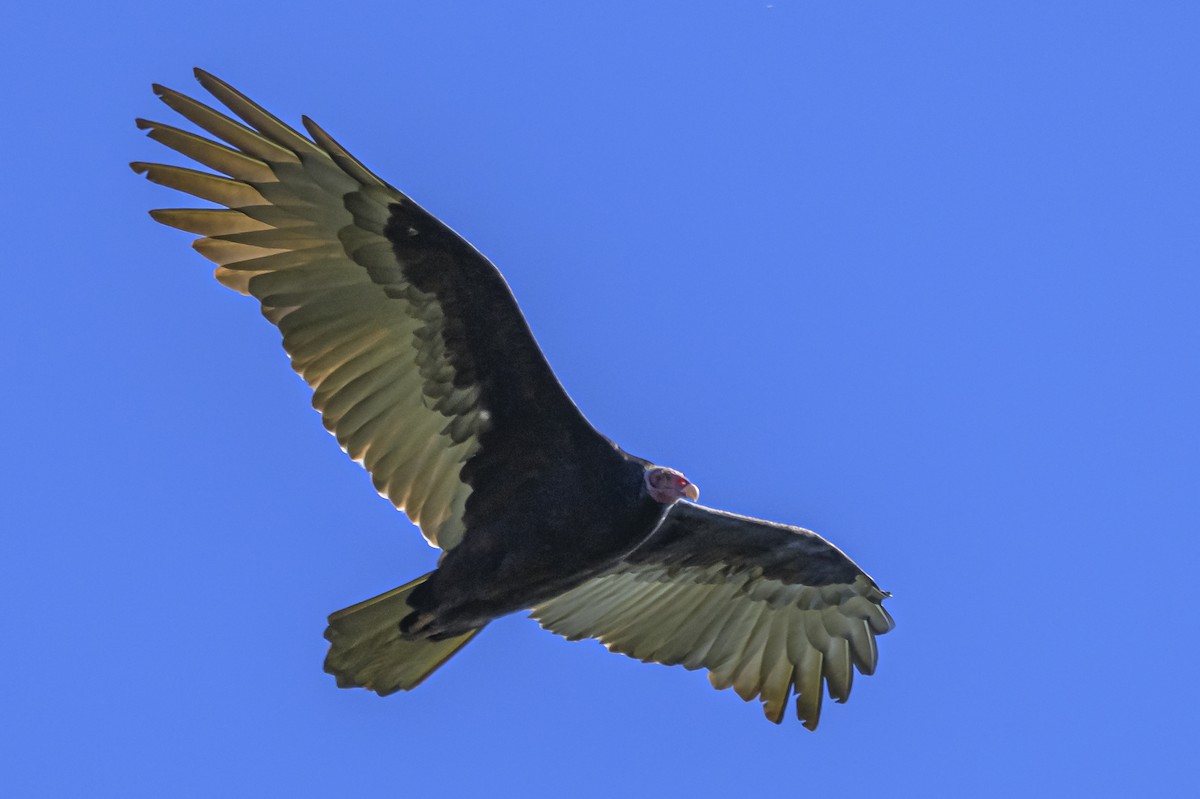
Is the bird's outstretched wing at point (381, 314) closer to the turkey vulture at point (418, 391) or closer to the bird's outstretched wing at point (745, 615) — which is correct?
the turkey vulture at point (418, 391)

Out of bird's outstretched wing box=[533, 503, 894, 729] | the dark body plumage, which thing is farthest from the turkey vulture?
bird's outstretched wing box=[533, 503, 894, 729]

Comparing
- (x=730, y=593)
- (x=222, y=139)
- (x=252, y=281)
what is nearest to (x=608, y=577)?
(x=730, y=593)

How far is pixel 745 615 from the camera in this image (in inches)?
364

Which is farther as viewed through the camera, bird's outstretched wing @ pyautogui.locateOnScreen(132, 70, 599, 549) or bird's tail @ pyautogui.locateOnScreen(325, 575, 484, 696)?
bird's tail @ pyautogui.locateOnScreen(325, 575, 484, 696)

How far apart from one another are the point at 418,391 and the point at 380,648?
1.21 meters

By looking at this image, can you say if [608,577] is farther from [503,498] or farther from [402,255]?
[402,255]

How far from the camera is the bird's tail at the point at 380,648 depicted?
8180 millimetres

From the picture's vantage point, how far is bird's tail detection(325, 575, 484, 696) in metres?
8.18

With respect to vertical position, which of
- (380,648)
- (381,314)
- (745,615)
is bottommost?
(380,648)

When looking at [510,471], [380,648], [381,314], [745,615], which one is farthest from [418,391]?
[745,615]

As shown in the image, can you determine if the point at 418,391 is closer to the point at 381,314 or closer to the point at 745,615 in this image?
the point at 381,314

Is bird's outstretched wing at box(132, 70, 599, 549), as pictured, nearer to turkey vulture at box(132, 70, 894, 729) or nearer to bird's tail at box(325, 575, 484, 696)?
turkey vulture at box(132, 70, 894, 729)

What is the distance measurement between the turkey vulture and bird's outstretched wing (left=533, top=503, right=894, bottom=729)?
774 mm

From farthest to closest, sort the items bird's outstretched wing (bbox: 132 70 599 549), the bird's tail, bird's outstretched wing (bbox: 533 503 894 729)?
bird's outstretched wing (bbox: 533 503 894 729) → the bird's tail → bird's outstretched wing (bbox: 132 70 599 549)
